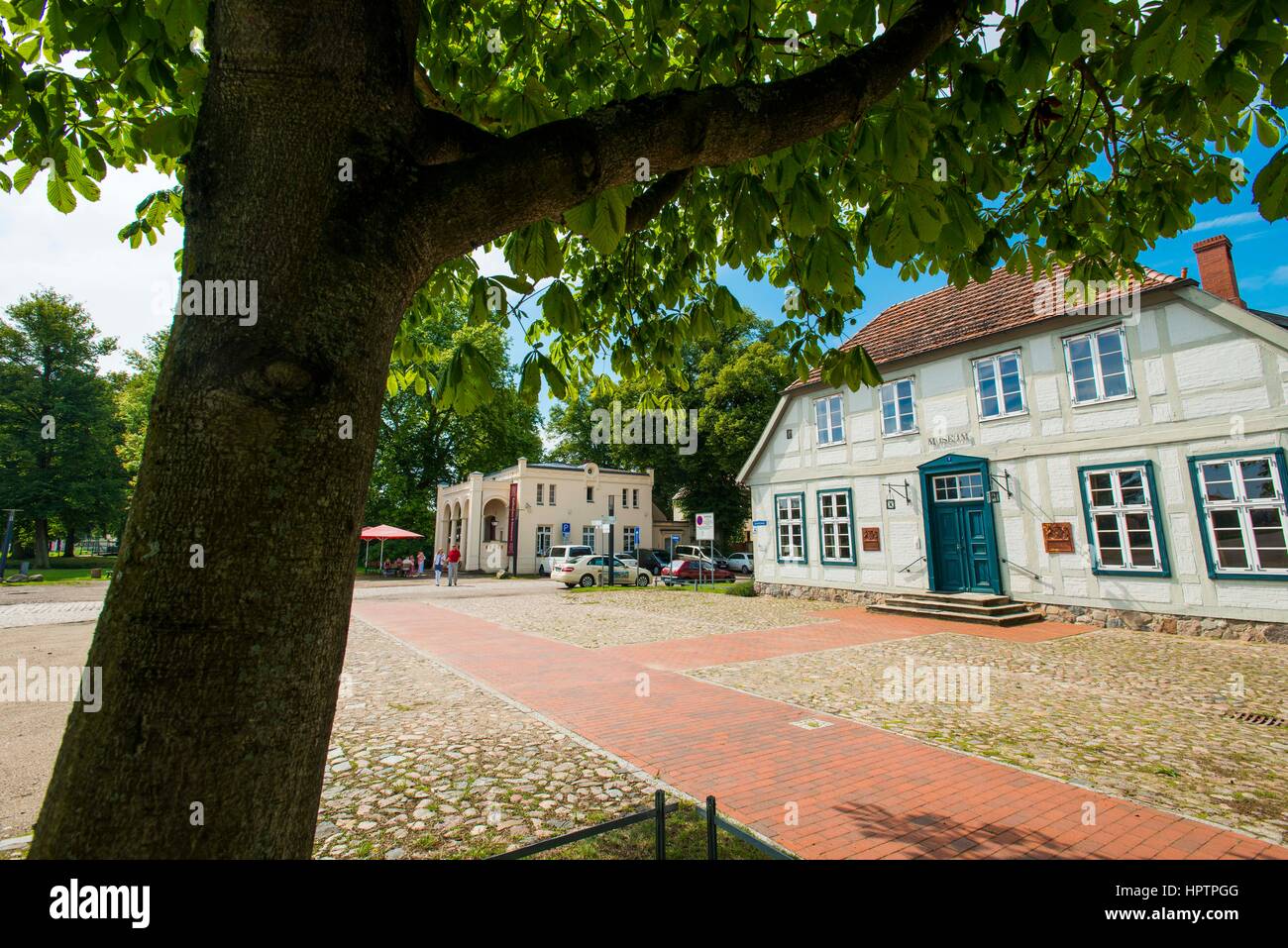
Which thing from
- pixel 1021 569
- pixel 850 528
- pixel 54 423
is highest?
pixel 54 423

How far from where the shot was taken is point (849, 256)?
8.46 ft

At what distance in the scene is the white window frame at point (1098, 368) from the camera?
12.9 metres

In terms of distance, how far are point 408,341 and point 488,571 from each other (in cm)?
3732

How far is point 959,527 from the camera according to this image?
611 inches

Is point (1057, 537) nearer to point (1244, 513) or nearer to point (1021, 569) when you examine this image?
point (1021, 569)

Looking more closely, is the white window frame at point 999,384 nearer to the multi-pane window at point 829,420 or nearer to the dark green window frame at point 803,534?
the multi-pane window at point 829,420

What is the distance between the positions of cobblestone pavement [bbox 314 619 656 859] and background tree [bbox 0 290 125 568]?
147 feet

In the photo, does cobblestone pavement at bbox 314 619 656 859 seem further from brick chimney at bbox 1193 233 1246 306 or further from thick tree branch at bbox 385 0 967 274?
brick chimney at bbox 1193 233 1246 306

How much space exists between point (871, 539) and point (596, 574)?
13519 mm

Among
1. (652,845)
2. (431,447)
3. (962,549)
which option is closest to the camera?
(652,845)

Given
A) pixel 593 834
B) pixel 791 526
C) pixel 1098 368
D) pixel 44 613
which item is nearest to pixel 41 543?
pixel 44 613
